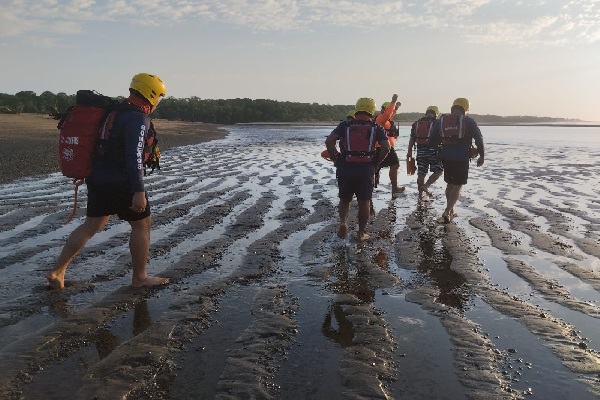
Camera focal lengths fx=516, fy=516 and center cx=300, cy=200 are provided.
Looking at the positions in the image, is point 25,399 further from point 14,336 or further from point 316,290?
point 316,290

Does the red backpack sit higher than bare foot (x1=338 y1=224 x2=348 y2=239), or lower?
higher

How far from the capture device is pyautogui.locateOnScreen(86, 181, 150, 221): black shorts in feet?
15.5

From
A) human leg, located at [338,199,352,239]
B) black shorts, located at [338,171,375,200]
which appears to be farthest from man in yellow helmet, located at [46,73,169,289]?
black shorts, located at [338,171,375,200]

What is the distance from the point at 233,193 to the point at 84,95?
21.4 ft

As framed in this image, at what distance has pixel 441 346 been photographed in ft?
12.2

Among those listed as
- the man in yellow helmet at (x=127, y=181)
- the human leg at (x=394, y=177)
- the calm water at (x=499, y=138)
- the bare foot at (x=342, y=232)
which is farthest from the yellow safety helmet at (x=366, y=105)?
the calm water at (x=499, y=138)

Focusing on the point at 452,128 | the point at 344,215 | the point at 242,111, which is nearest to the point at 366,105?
the point at 344,215

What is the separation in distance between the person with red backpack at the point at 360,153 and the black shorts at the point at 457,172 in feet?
7.13

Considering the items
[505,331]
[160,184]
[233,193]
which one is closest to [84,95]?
[505,331]

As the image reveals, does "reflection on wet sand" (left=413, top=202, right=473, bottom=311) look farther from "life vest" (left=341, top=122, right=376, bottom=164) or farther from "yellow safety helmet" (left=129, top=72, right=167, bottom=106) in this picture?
"yellow safety helmet" (left=129, top=72, right=167, bottom=106)

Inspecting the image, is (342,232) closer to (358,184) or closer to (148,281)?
(358,184)

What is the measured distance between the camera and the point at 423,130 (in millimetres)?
11281

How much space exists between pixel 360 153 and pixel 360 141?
158 millimetres

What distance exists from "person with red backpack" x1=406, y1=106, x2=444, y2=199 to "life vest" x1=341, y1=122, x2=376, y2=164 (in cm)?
437
